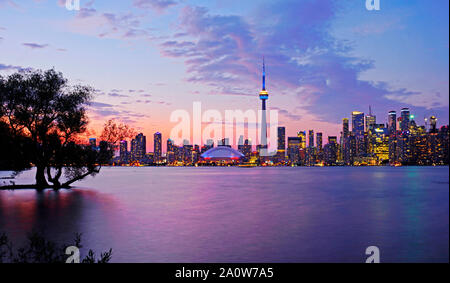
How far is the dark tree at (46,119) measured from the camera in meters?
45.1

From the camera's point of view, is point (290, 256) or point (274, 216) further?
point (274, 216)

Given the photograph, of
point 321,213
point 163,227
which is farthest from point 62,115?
point 321,213

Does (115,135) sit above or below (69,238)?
above

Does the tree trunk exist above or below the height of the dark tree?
below

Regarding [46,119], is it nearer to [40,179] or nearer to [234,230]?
[40,179]

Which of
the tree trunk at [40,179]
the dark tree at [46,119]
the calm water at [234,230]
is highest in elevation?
the dark tree at [46,119]

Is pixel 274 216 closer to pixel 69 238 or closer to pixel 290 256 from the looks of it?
pixel 290 256

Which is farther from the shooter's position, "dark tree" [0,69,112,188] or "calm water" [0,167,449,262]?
"dark tree" [0,69,112,188]

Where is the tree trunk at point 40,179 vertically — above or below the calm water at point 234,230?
above

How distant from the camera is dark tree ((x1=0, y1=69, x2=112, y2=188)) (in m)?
45.1

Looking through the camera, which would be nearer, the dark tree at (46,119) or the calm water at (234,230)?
the calm water at (234,230)
